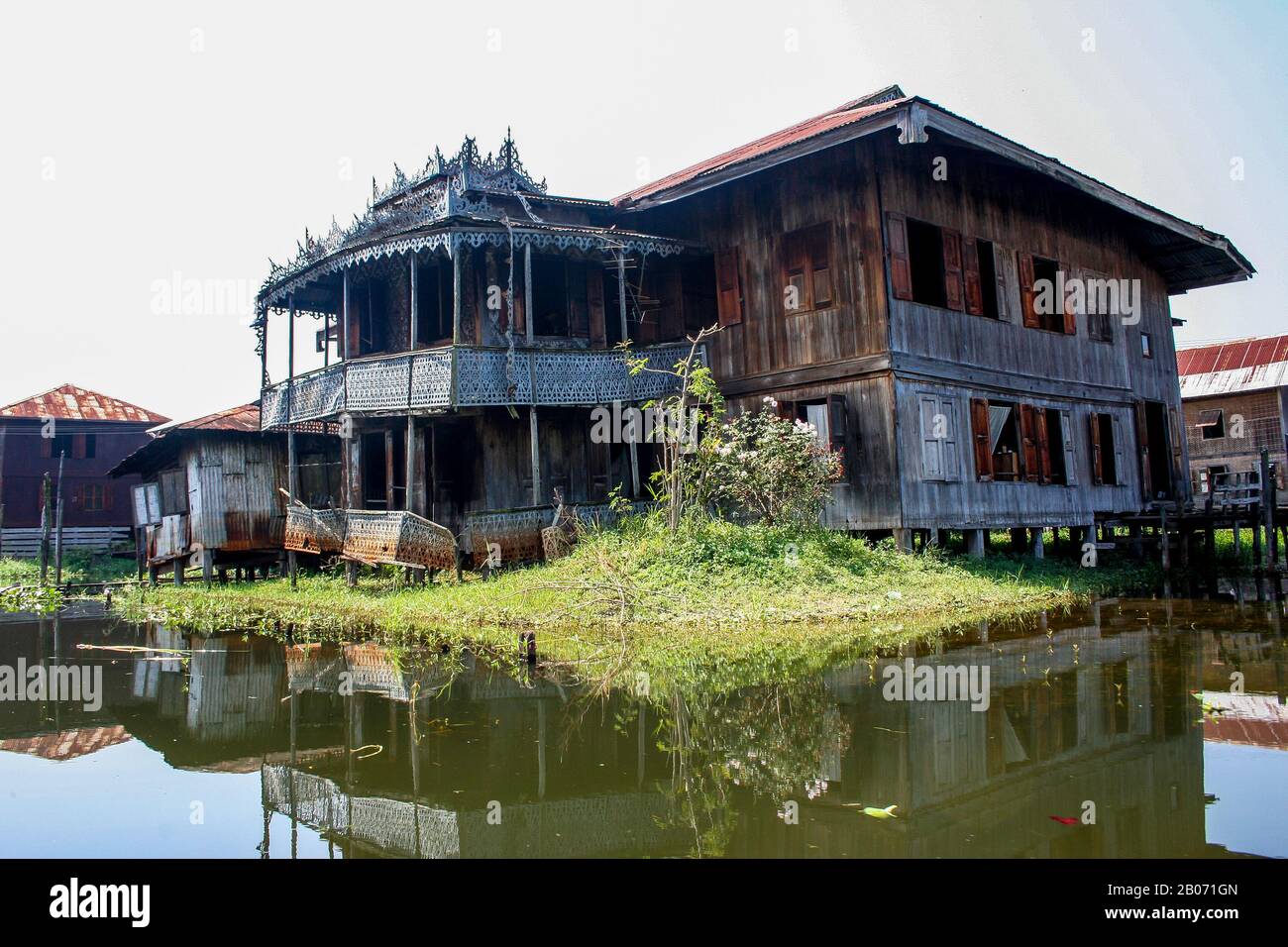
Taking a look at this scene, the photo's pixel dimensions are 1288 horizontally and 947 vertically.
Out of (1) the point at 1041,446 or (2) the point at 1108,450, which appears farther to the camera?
(2) the point at 1108,450

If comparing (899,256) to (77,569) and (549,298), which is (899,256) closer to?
(549,298)

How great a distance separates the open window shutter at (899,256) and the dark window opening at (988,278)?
8.01 feet

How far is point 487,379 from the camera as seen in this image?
53.5 ft

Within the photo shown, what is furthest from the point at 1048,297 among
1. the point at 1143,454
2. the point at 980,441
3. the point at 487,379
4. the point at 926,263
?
the point at 487,379

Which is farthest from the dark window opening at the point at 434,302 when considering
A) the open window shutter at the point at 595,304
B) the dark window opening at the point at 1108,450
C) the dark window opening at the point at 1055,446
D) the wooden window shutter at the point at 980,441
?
the dark window opening at the point at 1108,450

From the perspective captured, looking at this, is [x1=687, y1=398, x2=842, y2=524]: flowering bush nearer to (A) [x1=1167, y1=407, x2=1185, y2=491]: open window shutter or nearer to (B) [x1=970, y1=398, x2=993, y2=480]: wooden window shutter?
(B) [x1=970, y1=398, x2=993, y2=480]: wooden window shutter

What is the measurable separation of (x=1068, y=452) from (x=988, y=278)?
391cm

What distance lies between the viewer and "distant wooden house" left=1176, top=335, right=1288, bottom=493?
3164 cm

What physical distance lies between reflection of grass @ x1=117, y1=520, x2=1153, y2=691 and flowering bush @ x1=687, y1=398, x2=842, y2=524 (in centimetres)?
58

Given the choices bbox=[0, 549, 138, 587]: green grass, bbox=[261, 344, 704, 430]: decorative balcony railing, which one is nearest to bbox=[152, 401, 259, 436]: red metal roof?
bbox=[261, 344, 704, 430]: decorative balcony railing

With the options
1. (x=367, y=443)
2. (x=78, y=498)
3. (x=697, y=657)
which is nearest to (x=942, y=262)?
(x=697, y=657)

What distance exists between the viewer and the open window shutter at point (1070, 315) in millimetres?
18767
